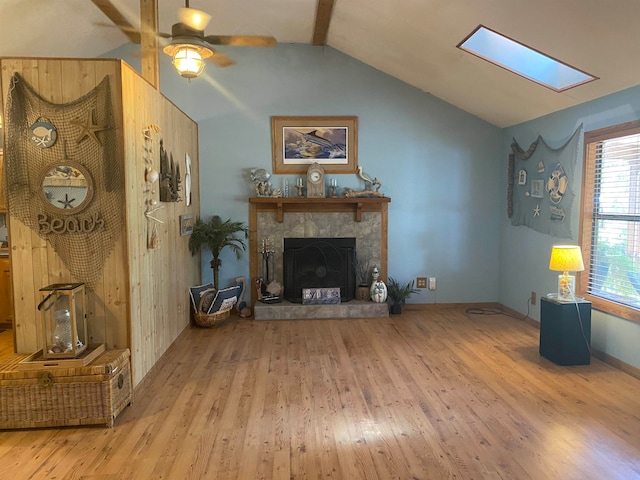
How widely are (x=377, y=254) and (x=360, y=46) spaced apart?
2.46 m

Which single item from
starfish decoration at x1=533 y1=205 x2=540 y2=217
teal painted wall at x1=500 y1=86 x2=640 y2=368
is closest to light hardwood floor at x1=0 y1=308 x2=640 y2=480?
teal painted wall at x1=500 y1=86 x2=640 y2=368

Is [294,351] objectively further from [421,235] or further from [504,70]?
[504,70]

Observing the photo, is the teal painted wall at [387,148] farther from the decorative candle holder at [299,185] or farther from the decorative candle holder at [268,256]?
the decorative candle holder at [268,256]

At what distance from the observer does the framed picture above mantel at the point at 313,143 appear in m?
5.54

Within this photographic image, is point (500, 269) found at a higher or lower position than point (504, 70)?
lower

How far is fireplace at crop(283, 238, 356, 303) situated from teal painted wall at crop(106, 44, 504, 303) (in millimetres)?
562

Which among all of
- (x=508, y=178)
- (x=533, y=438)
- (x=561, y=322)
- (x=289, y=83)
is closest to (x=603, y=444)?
(x=533, y=438)

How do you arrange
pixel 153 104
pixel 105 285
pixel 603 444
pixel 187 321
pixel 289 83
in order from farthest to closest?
1. pixel 289 83
2. pixel 187 321
3. pixel 153 104
4. pixel 105 285
5. pixel 603 444

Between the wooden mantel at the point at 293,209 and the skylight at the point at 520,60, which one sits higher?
the skylight at the point at 520,60

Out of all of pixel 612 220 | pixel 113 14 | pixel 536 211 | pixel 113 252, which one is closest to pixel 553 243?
pixel 536 211

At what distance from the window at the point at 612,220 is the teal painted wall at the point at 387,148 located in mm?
1684

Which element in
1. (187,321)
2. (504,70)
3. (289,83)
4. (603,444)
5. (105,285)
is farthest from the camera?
(289,83)

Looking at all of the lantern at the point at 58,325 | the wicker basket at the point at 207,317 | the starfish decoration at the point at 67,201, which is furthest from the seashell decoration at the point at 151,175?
the wicker basket at the point at 207,317

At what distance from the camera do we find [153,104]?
3.68 metres
